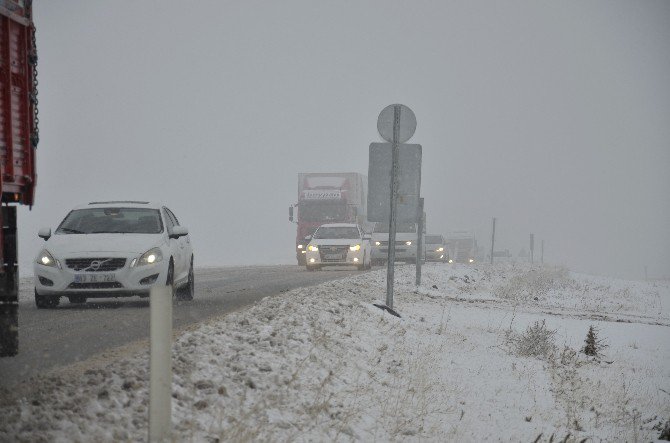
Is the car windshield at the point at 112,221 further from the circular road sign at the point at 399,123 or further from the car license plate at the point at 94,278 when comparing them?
the circular road sign at the point at 399,123

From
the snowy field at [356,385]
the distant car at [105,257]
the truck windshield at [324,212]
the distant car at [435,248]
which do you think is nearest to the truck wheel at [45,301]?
the distant car at [105,257]

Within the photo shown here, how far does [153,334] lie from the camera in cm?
393

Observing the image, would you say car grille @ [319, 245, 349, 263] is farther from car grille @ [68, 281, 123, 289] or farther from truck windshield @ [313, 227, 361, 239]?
car grille @ [68, 281, 123, 289]

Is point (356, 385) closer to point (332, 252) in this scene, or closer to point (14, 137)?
point (14, 137)

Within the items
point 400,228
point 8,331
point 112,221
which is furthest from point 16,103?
point 400,228

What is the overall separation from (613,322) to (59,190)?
379 feet

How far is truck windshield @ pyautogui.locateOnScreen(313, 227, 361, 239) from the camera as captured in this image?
28.4 meters

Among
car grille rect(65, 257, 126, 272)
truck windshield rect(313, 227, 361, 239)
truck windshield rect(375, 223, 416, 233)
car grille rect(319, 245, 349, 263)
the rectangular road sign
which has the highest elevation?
the rectangular road sign

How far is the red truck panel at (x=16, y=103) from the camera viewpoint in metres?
6.54

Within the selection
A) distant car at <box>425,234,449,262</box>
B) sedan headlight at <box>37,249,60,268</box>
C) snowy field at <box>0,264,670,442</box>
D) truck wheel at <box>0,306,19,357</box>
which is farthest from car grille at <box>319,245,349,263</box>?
truck wheel at <box>0,306,19,357</box>

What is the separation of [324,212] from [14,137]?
26.8m

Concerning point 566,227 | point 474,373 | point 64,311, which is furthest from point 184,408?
point 566,227

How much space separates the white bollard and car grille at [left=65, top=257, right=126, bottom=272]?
7.20m

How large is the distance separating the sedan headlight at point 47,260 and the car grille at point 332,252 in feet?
55.6
